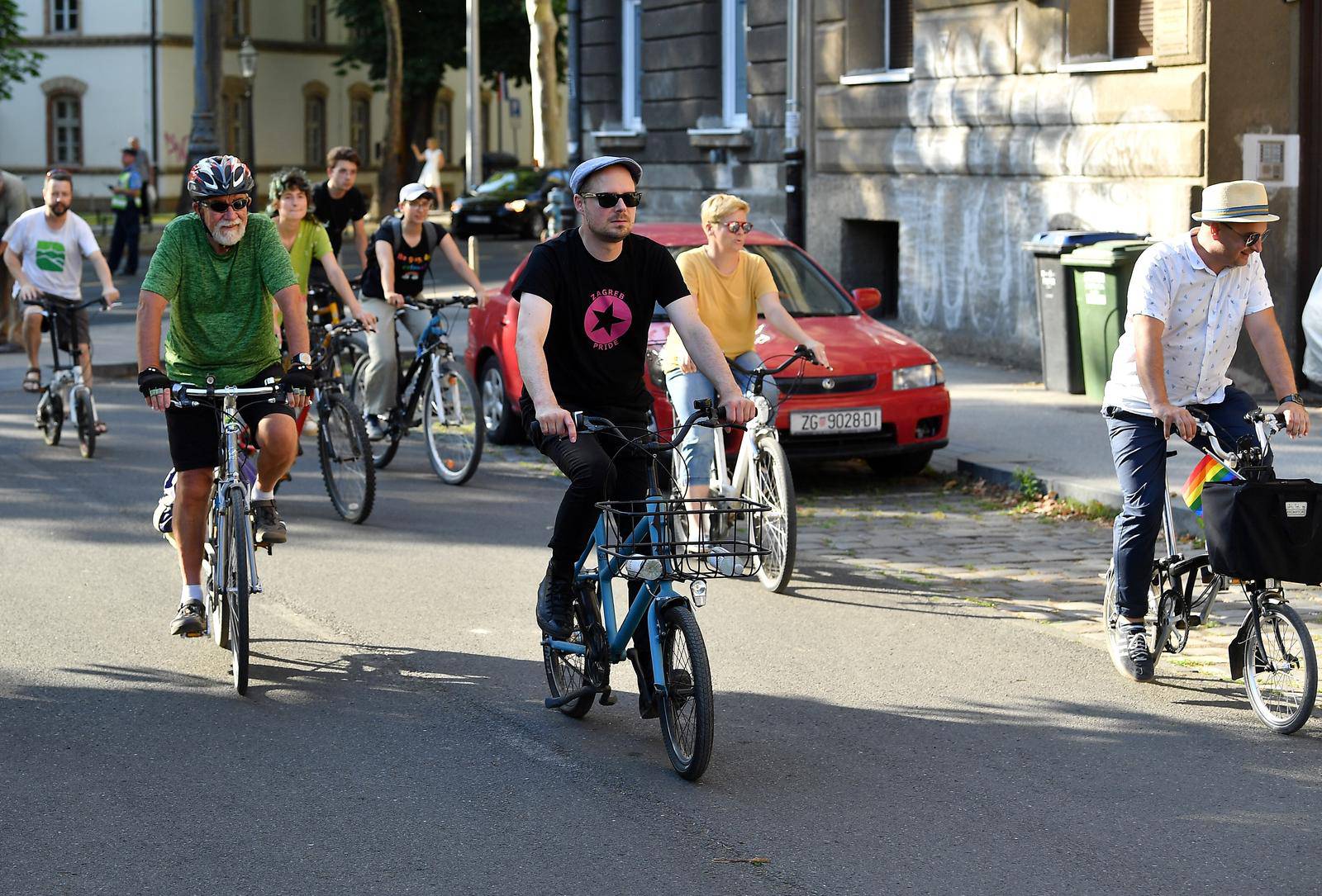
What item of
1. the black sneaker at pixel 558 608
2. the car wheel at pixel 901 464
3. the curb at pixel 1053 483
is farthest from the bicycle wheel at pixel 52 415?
the black sneaker at pixel 558 608

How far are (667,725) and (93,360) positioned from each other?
1360 centimetres

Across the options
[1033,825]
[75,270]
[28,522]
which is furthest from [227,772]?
[75,270]

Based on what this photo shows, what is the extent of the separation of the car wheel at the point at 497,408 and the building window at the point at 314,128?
49559 millimetres

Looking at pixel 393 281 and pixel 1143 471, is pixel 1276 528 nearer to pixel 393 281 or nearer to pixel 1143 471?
pixel 1143 471

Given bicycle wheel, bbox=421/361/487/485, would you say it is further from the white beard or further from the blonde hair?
the white beard

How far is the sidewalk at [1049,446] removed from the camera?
10719 millimetres

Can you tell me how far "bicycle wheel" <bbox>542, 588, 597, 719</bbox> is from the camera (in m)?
6.03

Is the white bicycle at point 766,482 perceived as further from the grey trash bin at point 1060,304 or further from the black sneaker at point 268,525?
the grey trash bin at point 1060,304

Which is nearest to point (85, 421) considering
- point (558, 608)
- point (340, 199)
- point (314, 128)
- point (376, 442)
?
point (376, 442)

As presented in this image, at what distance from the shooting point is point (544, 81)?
3759 centimetres

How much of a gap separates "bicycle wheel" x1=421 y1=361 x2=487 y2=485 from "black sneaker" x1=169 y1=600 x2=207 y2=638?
438 centimetres

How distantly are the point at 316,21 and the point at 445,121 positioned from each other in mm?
7057

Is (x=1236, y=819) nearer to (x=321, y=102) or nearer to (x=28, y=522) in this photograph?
(x=28, y=522)

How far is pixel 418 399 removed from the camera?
11.8m
